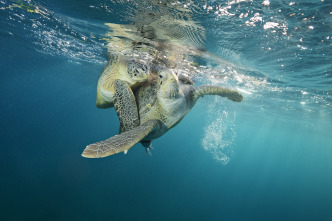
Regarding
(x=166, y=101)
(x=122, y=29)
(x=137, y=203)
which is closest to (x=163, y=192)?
(x=137, y=203)

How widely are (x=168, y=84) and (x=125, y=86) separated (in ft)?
3.01

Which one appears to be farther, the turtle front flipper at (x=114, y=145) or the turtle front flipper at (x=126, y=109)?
the turtle front flipper at (x=126, y=109)

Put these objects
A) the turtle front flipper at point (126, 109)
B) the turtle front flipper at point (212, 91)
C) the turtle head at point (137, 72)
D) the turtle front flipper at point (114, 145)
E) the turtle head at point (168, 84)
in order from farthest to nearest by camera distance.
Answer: the turtle front flipper at point (212, 91) → the turtle head at point (137, 72) → the turtle front flipper at point (126, 109) → the turtle head at point (168, 84) → the turtle front flipper at point (114, 145)


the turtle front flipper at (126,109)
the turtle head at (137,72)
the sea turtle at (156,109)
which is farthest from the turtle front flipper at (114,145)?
the turtle head at (137,72)

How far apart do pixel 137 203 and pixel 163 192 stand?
9233 millimetres

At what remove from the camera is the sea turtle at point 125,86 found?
9.19 feet

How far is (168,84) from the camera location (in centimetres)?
246

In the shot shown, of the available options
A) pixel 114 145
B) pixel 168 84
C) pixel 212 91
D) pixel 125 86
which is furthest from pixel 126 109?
pixel 212 91

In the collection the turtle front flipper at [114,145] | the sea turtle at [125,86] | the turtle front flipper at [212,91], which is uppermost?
the turtle front flipper at [212,91]

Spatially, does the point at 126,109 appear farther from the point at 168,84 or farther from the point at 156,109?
the point at 168,84

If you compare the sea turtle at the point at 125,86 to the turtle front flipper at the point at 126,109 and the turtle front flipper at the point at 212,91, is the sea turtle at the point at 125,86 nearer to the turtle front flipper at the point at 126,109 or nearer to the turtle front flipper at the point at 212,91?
the turtle front flipper at the point at 126,109

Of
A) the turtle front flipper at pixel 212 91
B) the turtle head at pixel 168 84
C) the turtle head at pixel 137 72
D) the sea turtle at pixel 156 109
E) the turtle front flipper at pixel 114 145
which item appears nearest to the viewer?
the turtle front flipper at pixel 114 145

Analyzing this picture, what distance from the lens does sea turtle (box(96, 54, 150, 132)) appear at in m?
2.80

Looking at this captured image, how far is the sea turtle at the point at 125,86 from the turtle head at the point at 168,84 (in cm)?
61
